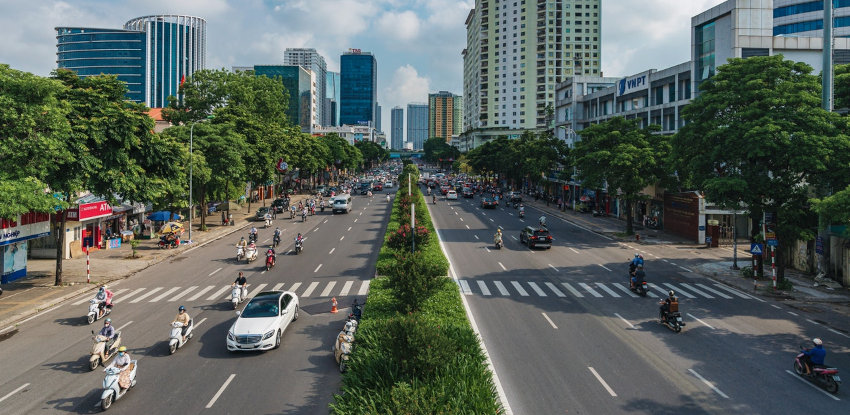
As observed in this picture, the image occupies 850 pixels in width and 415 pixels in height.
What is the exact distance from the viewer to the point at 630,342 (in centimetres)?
1895

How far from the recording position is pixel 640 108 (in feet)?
214

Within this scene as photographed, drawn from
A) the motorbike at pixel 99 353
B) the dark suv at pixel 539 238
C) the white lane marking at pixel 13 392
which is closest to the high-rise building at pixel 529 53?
the dark suv at pixel 539 238

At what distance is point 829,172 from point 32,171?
3700cm

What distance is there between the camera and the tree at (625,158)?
4572 centimetres

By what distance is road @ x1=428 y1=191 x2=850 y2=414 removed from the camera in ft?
46.4

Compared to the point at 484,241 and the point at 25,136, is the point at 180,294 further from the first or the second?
the point at 484,241

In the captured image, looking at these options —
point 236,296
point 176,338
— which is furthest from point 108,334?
point 236,296

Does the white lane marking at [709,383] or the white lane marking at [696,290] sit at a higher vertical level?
the white lane marking at [696,290]

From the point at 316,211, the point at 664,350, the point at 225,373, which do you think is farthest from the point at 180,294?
the point at 316,211

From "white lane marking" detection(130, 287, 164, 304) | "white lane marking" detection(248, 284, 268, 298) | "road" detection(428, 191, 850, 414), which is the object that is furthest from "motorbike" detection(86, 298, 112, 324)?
"road" detection(428, 191, 850, 414)

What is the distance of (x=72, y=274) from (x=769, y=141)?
126 feet

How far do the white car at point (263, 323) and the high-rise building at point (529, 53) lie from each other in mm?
150421

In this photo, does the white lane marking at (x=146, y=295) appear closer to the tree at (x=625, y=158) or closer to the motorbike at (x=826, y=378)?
the motorbike at (x=826, y=378)

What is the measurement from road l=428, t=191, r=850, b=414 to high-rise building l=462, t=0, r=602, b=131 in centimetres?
13856
